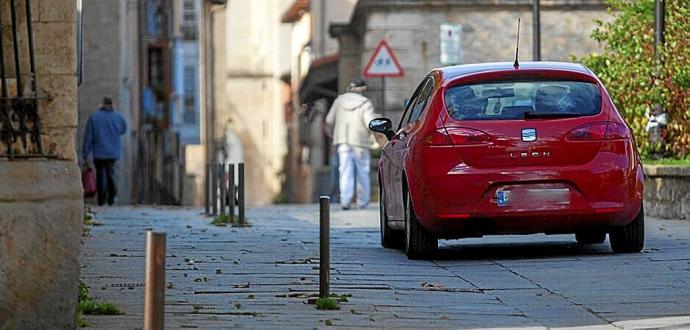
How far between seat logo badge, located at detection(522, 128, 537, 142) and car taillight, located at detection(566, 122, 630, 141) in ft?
0.80

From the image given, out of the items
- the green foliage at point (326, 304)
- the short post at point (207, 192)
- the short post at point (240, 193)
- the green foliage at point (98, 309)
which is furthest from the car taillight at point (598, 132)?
the short post at point (207, 192)

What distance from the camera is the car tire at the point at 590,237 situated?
14703 mm

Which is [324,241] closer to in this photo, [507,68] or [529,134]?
[529,134]

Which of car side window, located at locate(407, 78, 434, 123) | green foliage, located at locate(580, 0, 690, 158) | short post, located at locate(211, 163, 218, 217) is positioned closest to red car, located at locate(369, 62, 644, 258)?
car side window, located at locate(407, 78, 434, 123)

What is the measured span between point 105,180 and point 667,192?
11851mm

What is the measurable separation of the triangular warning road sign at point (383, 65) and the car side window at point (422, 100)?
14156mm

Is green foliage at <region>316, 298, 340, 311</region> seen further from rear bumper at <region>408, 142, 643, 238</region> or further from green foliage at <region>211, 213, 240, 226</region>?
green foliage at <region>211, 213, 240, 226</region>

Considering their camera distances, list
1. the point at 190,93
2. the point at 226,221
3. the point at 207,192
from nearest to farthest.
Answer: the point at 226,221 → the point at 207,192 → the point at 190,93

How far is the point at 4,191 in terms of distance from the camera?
331 inches

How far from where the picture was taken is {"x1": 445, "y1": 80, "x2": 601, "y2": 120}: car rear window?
1347cm

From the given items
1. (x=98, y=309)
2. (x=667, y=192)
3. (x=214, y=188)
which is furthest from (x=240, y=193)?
(x=98, y=309)

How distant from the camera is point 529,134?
13.2m

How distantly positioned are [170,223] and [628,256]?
802 centimetres

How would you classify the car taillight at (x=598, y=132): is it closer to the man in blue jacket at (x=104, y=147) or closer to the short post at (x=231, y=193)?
the short post at (x=231, y=193)
